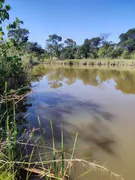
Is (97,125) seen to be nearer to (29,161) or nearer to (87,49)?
(29,161)

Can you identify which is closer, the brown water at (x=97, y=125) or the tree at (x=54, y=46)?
the brown water at (x=97, y=125)

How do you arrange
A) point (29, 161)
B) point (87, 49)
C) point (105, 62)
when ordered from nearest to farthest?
1. point (29, 161)
2. point (105, 62)
3. point (87, 49)

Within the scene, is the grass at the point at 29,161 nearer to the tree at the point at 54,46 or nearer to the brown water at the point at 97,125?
the brown water at the point at 97,125

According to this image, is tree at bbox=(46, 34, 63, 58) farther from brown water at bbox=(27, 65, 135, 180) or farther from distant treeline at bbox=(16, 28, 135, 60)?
brown water at bbox=(27, 65, 135, 180)

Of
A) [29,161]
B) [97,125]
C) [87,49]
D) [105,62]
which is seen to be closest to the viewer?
[29,161]

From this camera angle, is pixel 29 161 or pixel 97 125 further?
pixel 97 125

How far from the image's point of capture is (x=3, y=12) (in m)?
3.32

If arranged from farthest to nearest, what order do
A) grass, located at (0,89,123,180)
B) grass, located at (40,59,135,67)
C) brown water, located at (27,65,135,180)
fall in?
grass, located at (40,59,135,67) → brown water, located at (27,65,135,180) → grass, located at (0,89,123,180)

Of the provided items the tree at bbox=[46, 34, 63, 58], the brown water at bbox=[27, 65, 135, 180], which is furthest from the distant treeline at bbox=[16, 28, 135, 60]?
the brown water at bbox=[27, 65, 135, 180]

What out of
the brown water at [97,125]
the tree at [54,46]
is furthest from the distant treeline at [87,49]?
the brown water at [97,125]

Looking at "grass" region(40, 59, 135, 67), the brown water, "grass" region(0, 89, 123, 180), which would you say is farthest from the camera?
"grass" region(40, 59, 135, 67)

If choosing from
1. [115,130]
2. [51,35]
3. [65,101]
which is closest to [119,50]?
[51,35]

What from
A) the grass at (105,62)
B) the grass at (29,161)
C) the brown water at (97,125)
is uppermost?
the grass at (105,62)

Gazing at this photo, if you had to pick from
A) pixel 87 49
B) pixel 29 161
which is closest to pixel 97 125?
pixel 29 161
